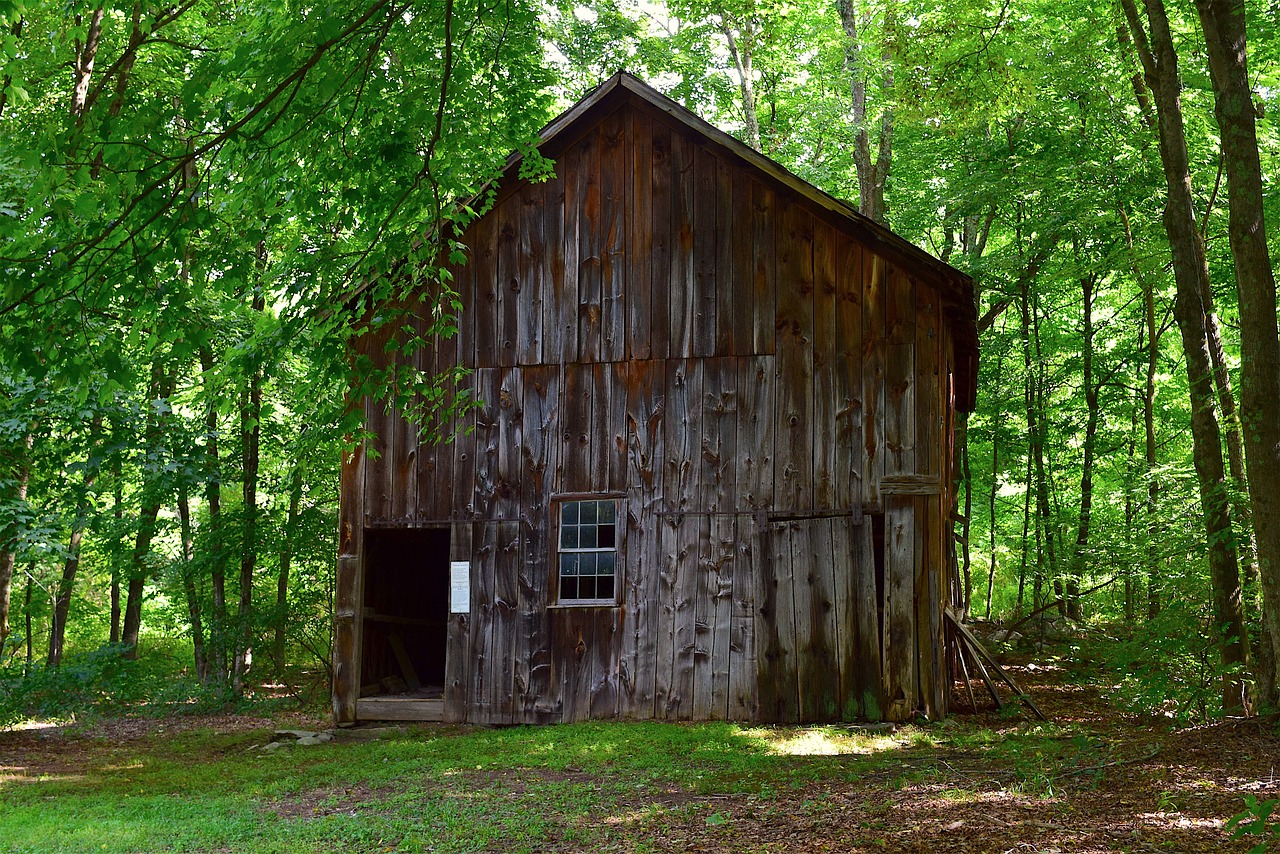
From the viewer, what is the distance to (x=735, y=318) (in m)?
12.2

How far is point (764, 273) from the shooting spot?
40.0 ft

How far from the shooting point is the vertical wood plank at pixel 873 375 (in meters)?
11.6

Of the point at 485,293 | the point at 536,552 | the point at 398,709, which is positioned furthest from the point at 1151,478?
the point at 398,709

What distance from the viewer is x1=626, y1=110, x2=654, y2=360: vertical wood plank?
12.5 meters

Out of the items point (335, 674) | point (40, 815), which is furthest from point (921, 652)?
point (40, 815)

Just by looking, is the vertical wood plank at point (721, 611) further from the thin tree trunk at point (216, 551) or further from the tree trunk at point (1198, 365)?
the thin tree trunk at point (216, 551)

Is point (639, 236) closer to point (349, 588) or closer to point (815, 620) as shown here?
point (815, 620)

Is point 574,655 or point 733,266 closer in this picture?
point 574,655

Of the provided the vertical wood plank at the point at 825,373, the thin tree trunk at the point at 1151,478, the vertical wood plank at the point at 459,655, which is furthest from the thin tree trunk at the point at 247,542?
the thin tree trunk at the point at 1151,478

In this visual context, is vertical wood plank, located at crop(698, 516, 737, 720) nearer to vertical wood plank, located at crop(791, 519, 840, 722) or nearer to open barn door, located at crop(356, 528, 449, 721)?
vertical wood plank, located at crop(791, 519, 840, 722)

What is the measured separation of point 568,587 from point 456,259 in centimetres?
484

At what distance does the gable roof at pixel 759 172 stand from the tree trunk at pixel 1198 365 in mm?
2122

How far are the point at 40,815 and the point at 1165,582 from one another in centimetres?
1069

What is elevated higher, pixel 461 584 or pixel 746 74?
pixel 746 74
